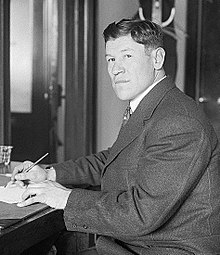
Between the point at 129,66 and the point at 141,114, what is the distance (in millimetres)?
164

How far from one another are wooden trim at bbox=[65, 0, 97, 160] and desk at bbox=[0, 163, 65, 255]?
2742 millimetres

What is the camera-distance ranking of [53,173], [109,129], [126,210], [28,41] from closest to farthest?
[126,210] < [53,173] < [28,41] < [109,129]

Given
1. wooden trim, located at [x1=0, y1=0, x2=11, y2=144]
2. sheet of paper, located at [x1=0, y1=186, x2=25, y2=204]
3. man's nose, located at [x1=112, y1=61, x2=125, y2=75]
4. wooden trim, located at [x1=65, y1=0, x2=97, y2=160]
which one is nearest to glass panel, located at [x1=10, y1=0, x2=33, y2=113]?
wooden trim, located at [x1=65, y1=0, x2=97, y2=160]

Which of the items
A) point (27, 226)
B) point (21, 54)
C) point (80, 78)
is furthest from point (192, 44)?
point (27, 226)

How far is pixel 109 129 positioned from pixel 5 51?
155 cm

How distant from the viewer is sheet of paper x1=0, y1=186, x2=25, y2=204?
1.77 metres

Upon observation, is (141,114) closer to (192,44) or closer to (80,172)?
(80,172)

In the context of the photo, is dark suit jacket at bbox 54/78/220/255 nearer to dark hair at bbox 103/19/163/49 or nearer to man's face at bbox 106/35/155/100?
man's face at bbox 106/35/155/100

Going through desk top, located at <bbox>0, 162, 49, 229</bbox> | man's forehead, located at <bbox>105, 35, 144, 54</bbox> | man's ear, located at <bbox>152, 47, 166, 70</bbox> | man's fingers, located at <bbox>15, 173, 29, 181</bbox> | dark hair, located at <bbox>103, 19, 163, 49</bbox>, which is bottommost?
desk top, located at <bbox>0, 162, 49, 229</bbox>

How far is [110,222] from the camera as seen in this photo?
1.58 meters

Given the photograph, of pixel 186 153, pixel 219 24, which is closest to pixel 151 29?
pixel 186 153

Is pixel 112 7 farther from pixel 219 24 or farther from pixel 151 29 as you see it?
pixel 151 29

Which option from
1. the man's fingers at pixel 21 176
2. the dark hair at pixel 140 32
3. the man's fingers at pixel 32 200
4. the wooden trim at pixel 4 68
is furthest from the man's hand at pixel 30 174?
the wooden trim at pixel 4 68

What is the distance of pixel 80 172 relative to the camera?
84.7 inches
